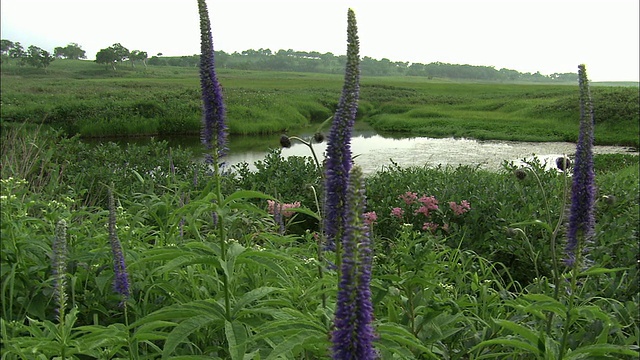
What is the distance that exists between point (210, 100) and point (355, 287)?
5.05 ft

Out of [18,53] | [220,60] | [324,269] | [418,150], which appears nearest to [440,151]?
[418,150]

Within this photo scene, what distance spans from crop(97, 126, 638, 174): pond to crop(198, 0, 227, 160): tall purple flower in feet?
50.9

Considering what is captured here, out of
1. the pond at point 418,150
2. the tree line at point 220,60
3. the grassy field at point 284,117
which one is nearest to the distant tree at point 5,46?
the tree line at point 220,60

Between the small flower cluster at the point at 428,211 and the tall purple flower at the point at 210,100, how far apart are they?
4.41 metres

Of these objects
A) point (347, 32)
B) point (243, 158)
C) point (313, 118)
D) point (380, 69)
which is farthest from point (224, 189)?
point (380, 69)

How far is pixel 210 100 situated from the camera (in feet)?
8.05

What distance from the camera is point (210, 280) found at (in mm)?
3062

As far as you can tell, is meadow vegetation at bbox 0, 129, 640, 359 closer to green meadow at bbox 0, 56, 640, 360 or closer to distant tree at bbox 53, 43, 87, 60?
green meadow at bbox 0, 56, 640, 360

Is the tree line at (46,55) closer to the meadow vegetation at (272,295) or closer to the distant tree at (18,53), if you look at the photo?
the distant tree at (18,53)

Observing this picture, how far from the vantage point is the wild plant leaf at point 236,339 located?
6.56ft

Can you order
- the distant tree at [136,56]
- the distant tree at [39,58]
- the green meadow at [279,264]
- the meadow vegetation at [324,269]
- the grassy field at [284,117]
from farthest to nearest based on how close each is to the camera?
the distant tree at [136,56] → the distant tree at [39,58] → the grassy field at [284,117] → the green meadow at [279,264] → the meadow vegetation at [324,269]

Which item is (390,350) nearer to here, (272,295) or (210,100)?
(272,295)

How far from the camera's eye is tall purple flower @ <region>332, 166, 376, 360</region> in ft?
4.00

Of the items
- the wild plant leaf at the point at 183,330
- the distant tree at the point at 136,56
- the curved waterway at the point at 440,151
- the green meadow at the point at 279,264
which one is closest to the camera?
the wild plant leaf at the point at 183,330
